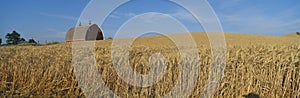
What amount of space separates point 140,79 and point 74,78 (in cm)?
144

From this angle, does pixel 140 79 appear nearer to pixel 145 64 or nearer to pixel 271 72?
pixel 145 64

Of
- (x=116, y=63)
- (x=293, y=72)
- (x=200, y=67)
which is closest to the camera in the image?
(x=293, y=72)

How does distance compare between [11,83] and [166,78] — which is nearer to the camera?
[166,78]

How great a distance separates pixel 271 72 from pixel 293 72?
1.21ft

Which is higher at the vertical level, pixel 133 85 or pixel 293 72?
pixel 293 72

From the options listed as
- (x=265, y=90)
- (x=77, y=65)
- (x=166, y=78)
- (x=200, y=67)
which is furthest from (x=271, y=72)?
(x=77, y=65)

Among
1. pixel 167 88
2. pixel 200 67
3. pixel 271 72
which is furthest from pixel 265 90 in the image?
pixel 167 88

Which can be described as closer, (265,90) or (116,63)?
(265,90)

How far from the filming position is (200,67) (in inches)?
190

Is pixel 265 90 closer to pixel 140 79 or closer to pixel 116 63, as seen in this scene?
pixel 140 79

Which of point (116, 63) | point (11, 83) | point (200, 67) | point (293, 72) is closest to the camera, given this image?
point (293, 72)

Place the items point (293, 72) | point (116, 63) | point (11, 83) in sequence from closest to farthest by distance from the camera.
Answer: point (293, 72), point (116, 63), point (11, 83)

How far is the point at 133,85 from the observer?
16.7 ft

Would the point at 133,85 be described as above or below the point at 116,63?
below
